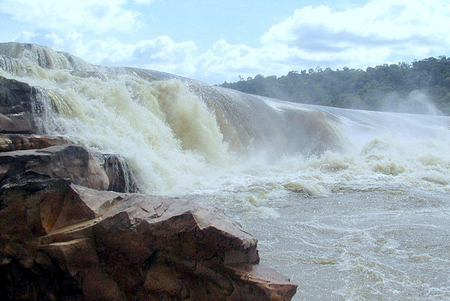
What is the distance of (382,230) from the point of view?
5742 mm

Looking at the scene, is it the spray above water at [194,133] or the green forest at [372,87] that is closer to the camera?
the spray above water at [194,133]

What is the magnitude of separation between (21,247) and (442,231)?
5006 millimetres

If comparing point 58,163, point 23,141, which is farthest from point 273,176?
point 58,163

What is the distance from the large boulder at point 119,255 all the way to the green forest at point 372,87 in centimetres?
3480

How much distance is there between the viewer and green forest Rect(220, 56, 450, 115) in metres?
37.0

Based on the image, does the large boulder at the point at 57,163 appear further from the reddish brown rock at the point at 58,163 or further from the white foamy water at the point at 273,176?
the white foamy water at the point at 273,176

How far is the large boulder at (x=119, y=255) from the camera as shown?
292 centimetres

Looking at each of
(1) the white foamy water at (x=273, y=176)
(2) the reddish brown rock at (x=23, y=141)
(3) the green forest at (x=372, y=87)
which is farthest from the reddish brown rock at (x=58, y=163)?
(3) the green forest at (x=372, y=87)

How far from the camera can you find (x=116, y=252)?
3021mm

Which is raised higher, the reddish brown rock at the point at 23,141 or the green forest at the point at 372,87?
the green forest at the point at 372,87

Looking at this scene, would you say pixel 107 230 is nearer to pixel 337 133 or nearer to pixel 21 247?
pixel 21 247

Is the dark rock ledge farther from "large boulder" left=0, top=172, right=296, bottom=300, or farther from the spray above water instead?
the spray above water

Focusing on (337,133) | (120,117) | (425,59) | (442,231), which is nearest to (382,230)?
(442,231)

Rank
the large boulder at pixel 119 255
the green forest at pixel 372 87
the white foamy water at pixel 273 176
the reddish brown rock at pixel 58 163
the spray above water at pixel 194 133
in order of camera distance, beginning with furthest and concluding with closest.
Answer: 1. the green forest at pixel 372 87
2. the spray above water at pixel 194 133
3. the white foamy water at pixel 273 176
4. the reddish brown rock at pixel 58 163
5. the large boulder at pixel 119 255
